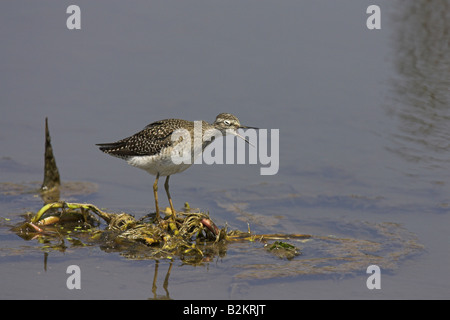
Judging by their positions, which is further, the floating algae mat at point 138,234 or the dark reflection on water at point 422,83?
the dark reflection on water at point 422,83

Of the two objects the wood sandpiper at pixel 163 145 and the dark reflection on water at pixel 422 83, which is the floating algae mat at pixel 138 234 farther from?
the dark reflection on water at pixel 422 83

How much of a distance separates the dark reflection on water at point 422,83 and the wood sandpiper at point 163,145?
13.4 ft

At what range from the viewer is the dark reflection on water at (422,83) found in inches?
530

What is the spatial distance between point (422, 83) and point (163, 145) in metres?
7.11

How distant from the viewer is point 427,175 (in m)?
12.6

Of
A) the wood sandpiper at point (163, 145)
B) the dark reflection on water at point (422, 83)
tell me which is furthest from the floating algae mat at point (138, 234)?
the dark reflection on water at point (422, 83)

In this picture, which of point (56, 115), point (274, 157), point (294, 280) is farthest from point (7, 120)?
point (294, 280)

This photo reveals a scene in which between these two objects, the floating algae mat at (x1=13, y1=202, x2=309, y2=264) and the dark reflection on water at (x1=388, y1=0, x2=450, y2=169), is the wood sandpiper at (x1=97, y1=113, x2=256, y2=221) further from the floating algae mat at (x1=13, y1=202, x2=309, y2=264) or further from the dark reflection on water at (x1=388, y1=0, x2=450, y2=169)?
the dark reflection on water at (x1=388, y1=0, x2=450, y2=169)

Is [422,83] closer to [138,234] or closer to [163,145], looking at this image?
[163,145]

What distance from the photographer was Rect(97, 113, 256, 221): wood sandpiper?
10.4 m

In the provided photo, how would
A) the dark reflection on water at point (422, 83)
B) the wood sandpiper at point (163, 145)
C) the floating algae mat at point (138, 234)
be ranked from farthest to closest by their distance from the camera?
1. the dark reflection on water at point (422, 83)
2. the wood sandpiper at point (163, 145)
3. the floating algae mat at point (138, 234)

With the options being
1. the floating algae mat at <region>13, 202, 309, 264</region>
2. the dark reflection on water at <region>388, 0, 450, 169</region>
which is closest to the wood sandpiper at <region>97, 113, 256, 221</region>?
the floating algae mat at <region>13, 202, 309, 264</region>

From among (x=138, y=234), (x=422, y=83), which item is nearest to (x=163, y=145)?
(x=138, y=234)

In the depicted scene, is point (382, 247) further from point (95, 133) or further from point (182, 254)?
point (95, 133)
